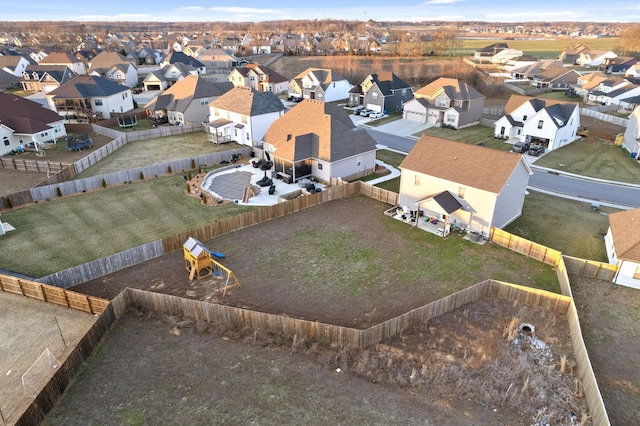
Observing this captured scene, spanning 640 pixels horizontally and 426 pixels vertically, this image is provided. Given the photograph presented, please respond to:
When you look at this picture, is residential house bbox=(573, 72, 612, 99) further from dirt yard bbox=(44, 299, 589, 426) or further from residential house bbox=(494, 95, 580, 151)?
dirt yard bbox=(44, 299, 589, 426)

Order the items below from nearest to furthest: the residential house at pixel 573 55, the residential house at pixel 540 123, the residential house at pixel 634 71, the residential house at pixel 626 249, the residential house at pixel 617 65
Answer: the residential house at pixel 626 249
the residential house at pixel 540 123
the residential house at pixel 634 71
the residential house at pixel 617 65
the residential house at pixel 573 55

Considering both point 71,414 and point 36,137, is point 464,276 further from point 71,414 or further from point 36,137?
point 36,137

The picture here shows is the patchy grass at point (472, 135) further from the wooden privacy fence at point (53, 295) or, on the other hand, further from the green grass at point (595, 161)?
the wooden privacy fence at point (53, 295)

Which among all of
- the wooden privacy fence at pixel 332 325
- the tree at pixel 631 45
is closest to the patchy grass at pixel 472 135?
the wooden privacy fence at pixel 332 325

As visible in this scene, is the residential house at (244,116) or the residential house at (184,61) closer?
the residential house at (244,116)

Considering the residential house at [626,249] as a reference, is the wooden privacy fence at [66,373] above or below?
below

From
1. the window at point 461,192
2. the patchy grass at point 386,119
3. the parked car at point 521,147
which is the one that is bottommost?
the patchy grass at point 386,119

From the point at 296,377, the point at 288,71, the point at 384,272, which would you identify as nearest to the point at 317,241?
the point at 384,272
